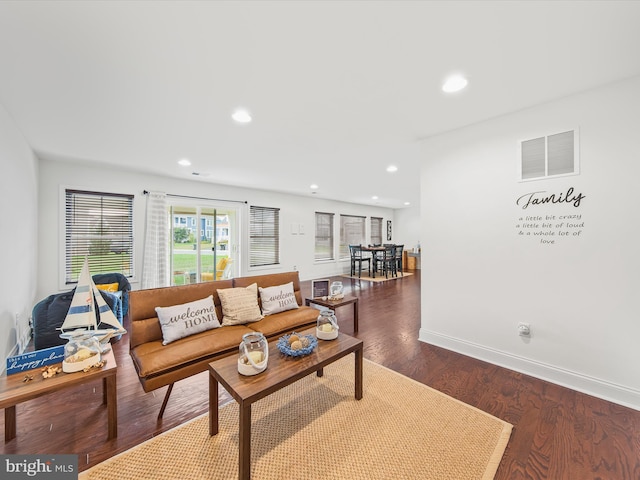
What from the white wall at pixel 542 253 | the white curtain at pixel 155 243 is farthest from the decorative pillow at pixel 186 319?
the white curtain at pixel 155 243

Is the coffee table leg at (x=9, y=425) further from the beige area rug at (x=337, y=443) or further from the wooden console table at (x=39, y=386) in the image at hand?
the beige area rug at (x=337, y=443)

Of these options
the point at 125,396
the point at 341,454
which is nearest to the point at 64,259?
the point at 125,396

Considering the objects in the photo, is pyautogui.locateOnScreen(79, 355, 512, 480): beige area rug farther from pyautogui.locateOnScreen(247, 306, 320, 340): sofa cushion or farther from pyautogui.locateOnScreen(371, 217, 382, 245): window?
pyautogui.locateOnScreen(371, 217, 382, 245): window

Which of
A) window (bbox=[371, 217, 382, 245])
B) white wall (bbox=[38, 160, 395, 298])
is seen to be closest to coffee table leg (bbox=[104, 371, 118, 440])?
white wall (bbox=[38, 160, 395, 298])

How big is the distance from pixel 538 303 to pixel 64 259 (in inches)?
241

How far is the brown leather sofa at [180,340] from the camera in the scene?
1.77m

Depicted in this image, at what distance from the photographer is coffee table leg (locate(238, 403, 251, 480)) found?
127cm

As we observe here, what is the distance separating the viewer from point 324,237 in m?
7.94

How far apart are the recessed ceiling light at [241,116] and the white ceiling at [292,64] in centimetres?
8

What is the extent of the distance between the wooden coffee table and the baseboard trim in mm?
1446

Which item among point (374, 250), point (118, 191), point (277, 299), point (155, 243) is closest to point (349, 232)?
point (374, 250)

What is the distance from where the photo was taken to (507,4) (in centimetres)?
128

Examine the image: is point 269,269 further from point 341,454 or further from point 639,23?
point 639,23

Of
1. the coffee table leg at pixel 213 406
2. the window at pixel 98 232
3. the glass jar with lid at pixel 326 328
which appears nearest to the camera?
the coffee table leg at pixel 213 406
